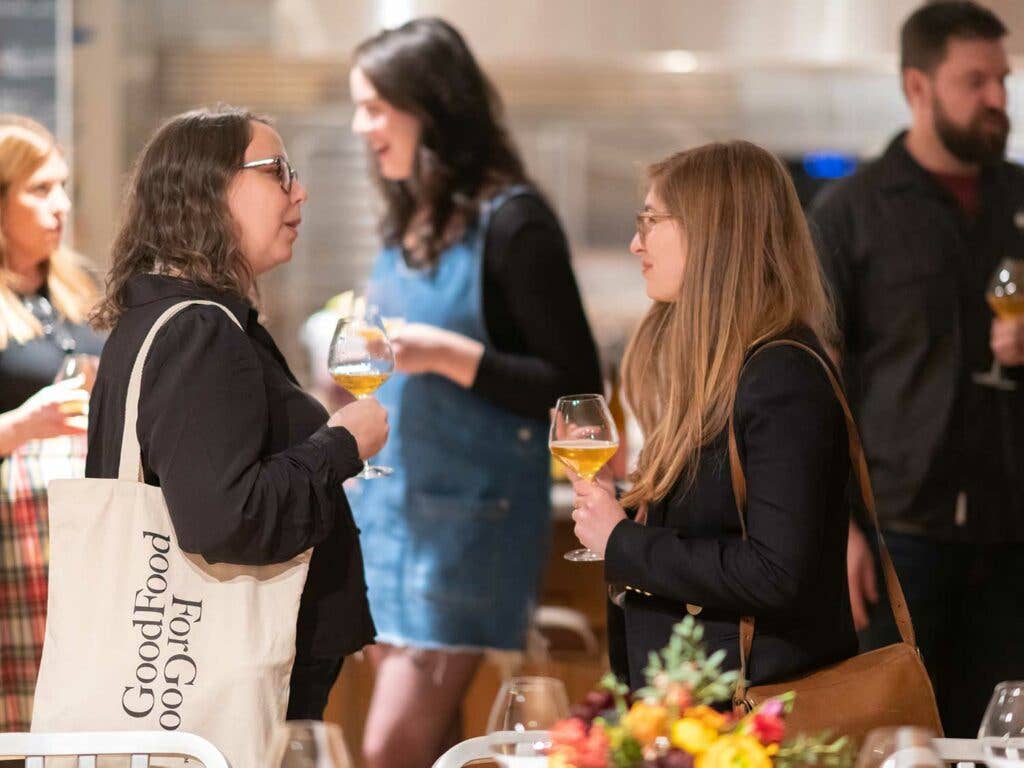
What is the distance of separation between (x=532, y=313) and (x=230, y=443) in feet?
3.97

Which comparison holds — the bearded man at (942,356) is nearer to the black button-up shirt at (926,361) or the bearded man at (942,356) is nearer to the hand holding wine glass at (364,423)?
the black button-up shirt at (926,361)

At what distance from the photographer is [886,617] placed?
311 centimetres

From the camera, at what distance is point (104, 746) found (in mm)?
1768

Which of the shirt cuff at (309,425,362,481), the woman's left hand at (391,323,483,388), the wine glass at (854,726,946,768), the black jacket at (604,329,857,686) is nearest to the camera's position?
the wine glass at (854,726,946,768)

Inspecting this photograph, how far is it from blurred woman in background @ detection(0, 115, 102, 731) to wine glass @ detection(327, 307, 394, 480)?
636mm

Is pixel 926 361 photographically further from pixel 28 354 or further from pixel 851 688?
pixel 28 354

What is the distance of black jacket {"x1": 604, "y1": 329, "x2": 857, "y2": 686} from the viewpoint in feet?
6.30

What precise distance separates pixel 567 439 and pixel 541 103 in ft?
13.9

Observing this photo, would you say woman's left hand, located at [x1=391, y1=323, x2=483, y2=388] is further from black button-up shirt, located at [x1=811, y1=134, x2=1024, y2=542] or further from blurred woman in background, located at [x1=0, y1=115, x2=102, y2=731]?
black button-up shirt, located at [x1=811, y1=134, x2=1024, y2=542]

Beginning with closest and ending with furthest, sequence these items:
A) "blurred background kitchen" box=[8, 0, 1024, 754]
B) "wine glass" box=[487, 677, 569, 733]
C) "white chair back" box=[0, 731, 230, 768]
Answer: "wine glass" box=[487, 677, 569, 733]
"white chair back" box=[0, 731, 230, 768]
"blurred background kitchen" box=[8, 0, 1024, 754]

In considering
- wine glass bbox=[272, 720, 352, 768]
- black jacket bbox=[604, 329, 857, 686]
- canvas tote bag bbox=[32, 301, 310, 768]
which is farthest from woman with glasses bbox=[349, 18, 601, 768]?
wine glass bbox=[272, 720, 352, 768]

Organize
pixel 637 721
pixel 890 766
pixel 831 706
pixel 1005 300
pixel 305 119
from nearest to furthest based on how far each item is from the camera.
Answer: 1. pixel 637 721
2. pixel 890 766
3. pixel 831 706
4. pixel 1005 300
5. pixel 305 119

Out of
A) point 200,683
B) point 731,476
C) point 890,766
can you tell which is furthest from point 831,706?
point 200,683

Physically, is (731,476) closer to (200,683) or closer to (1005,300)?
(200,683)
